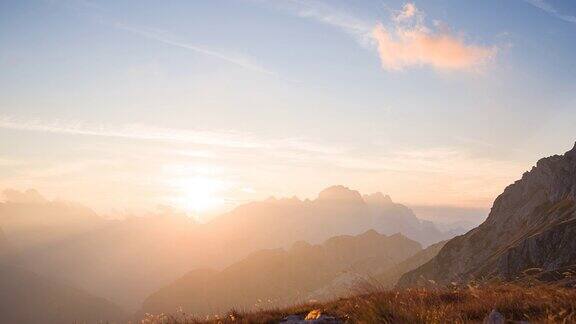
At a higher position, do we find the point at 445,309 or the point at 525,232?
the point at 445,309

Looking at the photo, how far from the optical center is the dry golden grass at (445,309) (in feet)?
20.1

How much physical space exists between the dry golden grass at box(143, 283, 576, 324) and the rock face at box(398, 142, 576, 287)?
249ft

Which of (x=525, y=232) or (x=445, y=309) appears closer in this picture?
(x=445, y=309)

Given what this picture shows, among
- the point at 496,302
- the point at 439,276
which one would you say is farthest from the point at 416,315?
the point at 439,276

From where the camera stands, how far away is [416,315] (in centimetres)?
616

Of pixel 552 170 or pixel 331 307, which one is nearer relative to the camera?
pixel 331 307

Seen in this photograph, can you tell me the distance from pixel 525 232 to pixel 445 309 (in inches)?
4659

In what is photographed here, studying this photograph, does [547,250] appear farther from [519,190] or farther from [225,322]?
[225,322]

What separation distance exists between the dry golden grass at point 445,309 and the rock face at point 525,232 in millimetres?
75743

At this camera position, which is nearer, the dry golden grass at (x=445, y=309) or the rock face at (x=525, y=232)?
the dry golden grass at (x=445, y=309)

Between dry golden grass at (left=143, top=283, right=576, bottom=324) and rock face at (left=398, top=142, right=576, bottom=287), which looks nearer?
dry golden grass at (left=143, top=283, right=576, bottom=324)

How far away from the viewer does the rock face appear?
80.6 metres

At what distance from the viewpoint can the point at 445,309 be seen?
6887mm

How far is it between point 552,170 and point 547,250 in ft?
164
